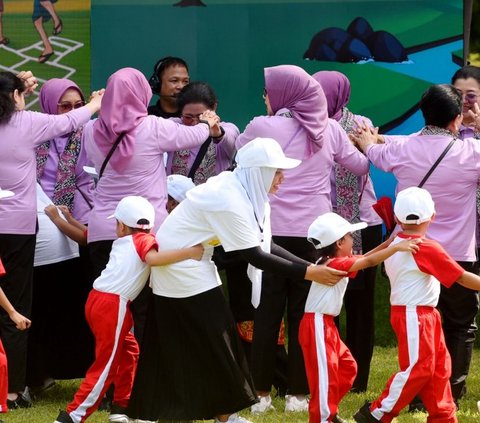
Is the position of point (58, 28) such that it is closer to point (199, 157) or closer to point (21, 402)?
point (199, 157)

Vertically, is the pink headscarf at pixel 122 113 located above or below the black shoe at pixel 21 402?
above

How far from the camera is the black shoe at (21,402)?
23.0 ft

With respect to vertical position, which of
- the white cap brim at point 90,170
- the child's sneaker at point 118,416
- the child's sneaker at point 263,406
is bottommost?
the child's sneaker at point 263,406

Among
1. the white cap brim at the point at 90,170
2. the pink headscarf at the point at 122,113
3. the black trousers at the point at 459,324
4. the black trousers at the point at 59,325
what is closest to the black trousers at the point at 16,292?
the black trousers at the point at 59,325

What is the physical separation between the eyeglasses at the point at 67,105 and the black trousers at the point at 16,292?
89 centimetres

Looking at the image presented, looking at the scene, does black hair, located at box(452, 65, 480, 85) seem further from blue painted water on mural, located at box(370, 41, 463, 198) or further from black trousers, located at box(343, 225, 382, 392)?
blue painted water on mural, located at box(370, 41, 463, 198)

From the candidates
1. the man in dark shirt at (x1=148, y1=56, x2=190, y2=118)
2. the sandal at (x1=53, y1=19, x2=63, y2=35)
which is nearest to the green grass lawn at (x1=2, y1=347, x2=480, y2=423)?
the man in dark shirt at (x1=148, y1=56, x2=190, y2=118)

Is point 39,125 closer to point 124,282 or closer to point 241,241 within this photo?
point 124,282

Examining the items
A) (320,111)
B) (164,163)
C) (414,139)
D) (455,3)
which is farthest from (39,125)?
(455,3)

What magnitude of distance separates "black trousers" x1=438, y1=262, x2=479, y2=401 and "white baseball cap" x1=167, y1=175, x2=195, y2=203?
1544 mm

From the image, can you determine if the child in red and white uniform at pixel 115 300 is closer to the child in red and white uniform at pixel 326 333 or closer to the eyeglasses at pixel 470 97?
the child in red and white uniform at pixel 326 333

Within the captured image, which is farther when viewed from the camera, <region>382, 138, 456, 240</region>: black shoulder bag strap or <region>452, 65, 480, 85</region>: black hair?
<region>452, 65, 480, 85</region>: black hair

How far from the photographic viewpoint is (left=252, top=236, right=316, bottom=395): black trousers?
6738mm

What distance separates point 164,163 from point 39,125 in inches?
30.3
